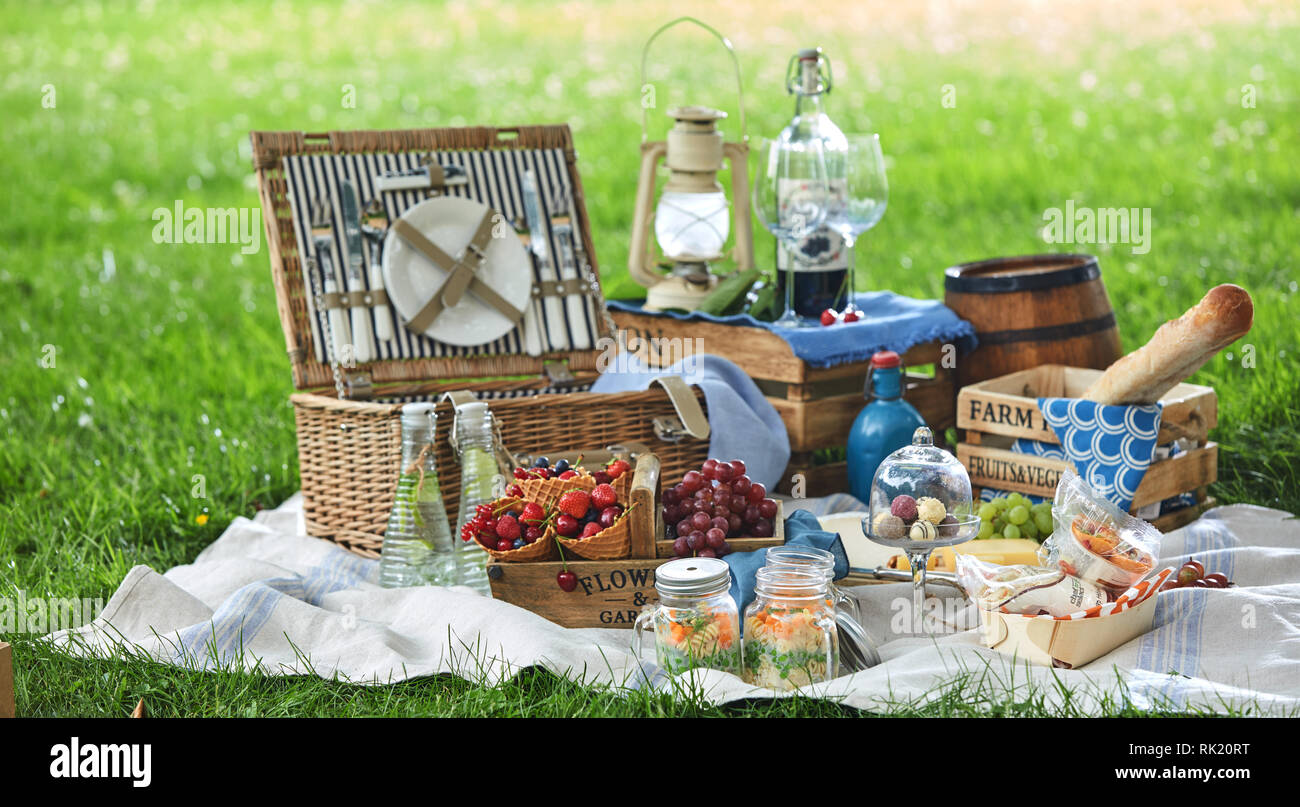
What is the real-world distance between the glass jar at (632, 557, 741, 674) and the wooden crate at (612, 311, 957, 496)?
130 cm

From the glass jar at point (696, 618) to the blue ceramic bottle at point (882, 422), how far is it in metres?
1.17

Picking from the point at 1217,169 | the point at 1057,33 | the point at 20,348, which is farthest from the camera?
the point at 1057,33

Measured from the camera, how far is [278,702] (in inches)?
97.6

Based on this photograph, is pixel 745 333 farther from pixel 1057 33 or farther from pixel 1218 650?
pixel 1057 33

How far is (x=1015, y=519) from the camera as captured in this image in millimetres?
3016

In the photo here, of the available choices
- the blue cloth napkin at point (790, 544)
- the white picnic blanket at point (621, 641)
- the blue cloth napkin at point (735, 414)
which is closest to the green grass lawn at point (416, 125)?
the white picnic blanket at point (621, 641)

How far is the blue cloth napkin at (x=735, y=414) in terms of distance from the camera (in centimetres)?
346

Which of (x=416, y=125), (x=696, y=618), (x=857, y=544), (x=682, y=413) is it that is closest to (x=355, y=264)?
(x=682, y=413)

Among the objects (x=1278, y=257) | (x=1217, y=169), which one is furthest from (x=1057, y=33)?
(x=1278, y=257)

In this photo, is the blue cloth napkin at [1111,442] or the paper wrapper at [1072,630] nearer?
the paper wrapper at [1072,630]

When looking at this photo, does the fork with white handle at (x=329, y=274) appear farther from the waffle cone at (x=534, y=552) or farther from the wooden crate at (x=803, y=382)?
the waffle cone at (x=534, y=552)

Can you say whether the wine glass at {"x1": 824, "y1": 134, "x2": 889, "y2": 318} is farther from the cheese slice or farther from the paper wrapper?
the paper wrapper

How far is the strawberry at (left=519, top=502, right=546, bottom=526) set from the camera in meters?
2.73

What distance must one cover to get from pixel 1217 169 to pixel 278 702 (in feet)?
20.7
